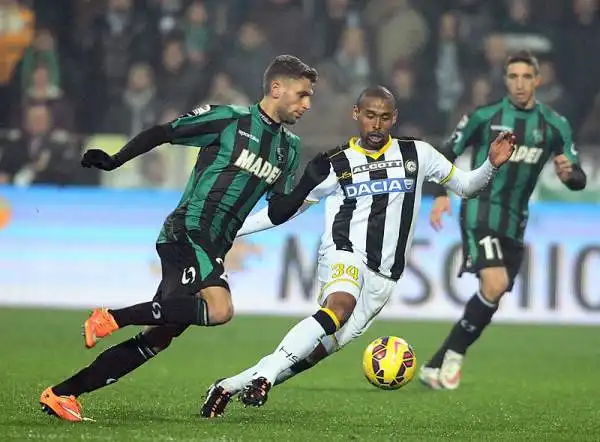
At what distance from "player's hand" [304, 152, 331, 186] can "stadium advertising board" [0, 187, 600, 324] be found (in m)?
5.95

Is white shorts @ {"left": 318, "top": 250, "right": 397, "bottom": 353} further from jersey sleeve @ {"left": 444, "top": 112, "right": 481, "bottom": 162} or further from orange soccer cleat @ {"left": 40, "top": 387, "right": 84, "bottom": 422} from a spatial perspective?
jersey sleeve @ {"left": 444, "top": 112, "right": 481, "bottom": 162}

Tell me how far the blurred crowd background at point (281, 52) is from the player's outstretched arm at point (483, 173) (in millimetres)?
7529

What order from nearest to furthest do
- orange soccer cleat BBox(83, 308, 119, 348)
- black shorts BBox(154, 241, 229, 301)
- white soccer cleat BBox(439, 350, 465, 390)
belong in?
orange soccer cleat BBox(83, 308, 119, 348)
black shorts BBox(154, 241, 229, 301)
white soccer cleat BBox(439, 350, 465, 390)

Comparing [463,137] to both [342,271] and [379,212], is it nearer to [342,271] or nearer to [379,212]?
[379,212]

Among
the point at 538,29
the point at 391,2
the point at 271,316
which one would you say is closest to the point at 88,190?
the point at 271,316

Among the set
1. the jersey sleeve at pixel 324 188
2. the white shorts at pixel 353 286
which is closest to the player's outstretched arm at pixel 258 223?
the jersey sleeve at pixel 324 188

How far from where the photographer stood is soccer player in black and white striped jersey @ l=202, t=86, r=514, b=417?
24.5 ft

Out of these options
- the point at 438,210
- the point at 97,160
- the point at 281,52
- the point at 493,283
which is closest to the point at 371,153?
the point at 438,210

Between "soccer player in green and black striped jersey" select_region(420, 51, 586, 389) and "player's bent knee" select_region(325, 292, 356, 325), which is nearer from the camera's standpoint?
"player's bent knee" select_region(325, 292, 356, 325)

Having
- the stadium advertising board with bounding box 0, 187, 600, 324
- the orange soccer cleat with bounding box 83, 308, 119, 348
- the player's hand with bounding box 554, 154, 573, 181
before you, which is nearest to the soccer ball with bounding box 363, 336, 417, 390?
the orange soccer cleat with bounding box 83, 308, 119, 348

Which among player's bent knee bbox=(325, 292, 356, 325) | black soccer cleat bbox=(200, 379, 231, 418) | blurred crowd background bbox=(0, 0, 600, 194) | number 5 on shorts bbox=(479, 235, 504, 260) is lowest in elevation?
black soccer cleat bbox=(200, 379, 231, 418)

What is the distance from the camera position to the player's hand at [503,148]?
7.18 m

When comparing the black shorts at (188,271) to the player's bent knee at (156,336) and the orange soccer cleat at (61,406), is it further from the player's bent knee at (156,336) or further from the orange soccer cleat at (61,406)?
the orange soccer cleat at (61,406)

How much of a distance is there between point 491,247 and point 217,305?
3469 millimetres
